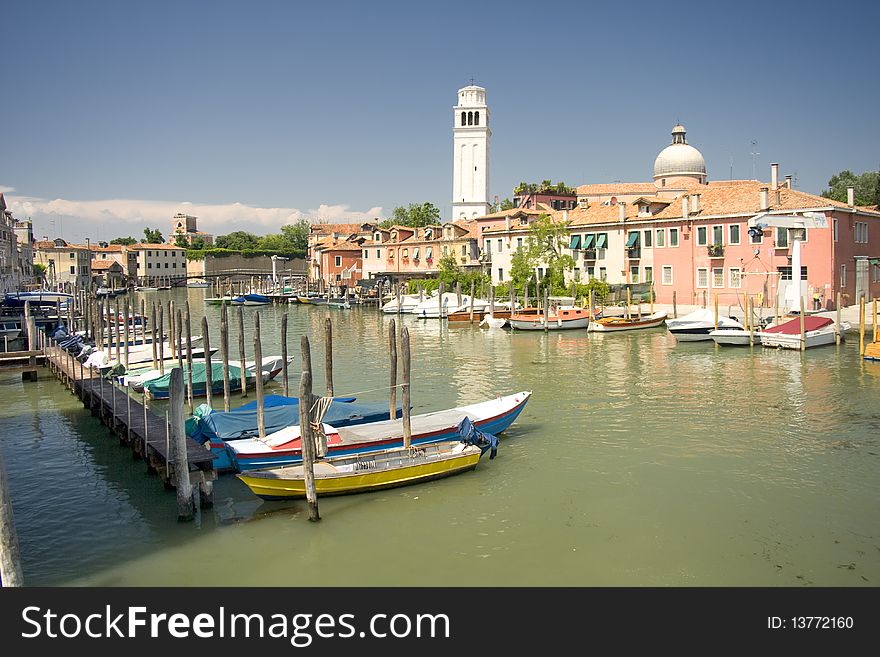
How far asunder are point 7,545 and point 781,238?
124ft

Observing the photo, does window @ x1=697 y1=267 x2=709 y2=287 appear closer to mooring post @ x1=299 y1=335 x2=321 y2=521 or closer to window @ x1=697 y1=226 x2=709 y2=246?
window @ x1=697 y1=226 x2=709 y2=246

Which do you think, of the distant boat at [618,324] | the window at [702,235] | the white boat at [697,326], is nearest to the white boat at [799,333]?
the white boat at [697,326]

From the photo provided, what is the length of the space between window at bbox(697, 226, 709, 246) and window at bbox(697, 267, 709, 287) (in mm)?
1415

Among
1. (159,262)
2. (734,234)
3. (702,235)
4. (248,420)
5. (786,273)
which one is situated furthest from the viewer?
(159,262)

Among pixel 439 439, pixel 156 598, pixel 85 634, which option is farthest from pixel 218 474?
pixel 85 634

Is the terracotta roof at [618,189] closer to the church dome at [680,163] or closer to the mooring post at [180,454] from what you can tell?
the church dome at [680,163]

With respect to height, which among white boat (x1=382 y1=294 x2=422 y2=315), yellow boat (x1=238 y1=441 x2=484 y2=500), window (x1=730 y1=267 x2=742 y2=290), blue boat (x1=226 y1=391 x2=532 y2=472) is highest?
window (x1=730 y1=267 x2=742 y2=290)

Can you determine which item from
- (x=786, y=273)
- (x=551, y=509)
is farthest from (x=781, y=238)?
(x=551, y=509)

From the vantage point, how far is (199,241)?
4786 inches

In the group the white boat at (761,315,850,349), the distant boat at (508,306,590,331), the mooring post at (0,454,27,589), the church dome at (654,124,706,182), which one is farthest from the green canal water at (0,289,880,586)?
the church dome at (654,124,706,182)

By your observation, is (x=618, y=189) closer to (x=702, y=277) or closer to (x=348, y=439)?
(x=702, y=277)

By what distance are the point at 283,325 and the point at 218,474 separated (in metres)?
7.90

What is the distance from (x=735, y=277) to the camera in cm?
4144

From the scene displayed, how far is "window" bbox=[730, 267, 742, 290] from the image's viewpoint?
4112 cm
